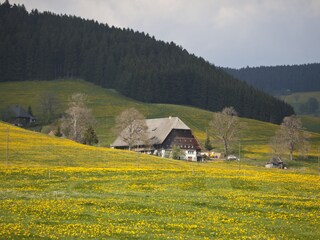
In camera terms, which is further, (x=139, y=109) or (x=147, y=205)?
(x=139, y=109)

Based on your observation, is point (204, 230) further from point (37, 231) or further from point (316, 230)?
point (37, 231)

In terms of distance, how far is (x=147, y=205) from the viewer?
114ft

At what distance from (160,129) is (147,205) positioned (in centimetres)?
9140

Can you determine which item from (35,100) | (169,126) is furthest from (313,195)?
(35,100)

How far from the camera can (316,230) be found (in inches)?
1107

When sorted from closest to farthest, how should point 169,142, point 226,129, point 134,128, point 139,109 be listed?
point 134,128, point 169,142, point 226,129, point 139,109

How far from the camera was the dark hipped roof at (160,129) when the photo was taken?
12244cm

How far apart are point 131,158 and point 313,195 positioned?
3844cm

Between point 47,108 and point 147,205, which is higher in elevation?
point 47,108

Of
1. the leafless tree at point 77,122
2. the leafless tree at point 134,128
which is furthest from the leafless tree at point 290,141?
the leafless tree at point 77,122

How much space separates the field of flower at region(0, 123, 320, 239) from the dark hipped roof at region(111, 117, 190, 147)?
56.9 metres

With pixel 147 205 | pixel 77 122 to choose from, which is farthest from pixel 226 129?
pixel 147 205

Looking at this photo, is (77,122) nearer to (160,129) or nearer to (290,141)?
(160,129)

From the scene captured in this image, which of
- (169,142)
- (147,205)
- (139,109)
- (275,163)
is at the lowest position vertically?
(147,205)
